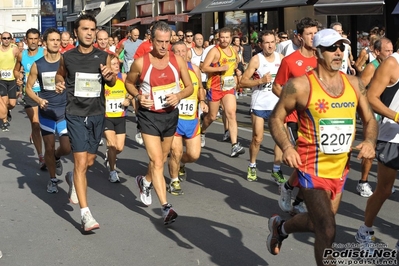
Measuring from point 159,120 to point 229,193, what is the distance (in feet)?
5.35

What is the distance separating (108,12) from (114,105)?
38619 millimetres

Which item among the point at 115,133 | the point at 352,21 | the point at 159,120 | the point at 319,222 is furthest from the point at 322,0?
the point at 319,222

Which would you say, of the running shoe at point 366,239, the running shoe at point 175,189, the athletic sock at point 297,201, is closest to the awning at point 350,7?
the running shoe at point 175,189

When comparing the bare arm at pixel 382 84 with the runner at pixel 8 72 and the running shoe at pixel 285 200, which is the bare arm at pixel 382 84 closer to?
the running shoe at pixel 285 200

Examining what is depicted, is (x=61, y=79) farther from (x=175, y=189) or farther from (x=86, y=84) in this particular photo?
(x=175, y=189)

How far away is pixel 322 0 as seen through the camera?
70.1 feet

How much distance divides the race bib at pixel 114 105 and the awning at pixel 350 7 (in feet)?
35.9

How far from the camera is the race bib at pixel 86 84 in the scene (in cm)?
726

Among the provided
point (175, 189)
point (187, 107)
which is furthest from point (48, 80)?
point (175, 189)

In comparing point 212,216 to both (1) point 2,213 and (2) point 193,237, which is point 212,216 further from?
(1) point 2,213

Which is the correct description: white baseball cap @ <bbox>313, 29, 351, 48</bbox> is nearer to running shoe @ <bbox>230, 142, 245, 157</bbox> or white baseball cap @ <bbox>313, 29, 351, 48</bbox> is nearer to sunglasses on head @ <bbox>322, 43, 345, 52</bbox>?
sunglasses on head @ <bbox>322, 43, 345, 52</bbox>

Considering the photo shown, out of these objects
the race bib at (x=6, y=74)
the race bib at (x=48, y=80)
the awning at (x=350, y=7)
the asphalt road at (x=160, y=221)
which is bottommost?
the asphalt road at (x=160, y=221)

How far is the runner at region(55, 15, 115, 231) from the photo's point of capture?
23.5 ft

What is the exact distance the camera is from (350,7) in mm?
19906
